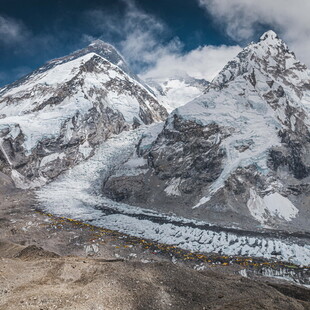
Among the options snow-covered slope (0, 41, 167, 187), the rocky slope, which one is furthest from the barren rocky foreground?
snow-covered slope (0, 41, 167, 187)

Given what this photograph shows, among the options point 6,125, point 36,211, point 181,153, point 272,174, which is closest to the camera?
point 36,211

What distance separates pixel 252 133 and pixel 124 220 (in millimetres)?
43987

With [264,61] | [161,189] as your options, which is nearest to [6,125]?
[161,189]

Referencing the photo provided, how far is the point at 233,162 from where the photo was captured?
243 ft

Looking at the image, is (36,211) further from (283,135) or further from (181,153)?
(283,135)

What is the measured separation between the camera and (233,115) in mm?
87312

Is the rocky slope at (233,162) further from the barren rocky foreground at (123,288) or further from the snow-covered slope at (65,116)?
the barren rocky foreground at (123,288)

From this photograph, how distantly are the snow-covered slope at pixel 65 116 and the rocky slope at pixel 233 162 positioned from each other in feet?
84.0

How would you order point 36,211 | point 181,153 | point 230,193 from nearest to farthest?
point 36,211
point 230,193
point 181,153

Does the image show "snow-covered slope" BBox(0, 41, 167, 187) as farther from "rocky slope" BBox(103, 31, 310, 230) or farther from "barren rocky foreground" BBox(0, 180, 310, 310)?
"barren rocky foreground" BBox(0, 180, 310, 310)

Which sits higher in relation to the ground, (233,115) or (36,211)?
(233,115)

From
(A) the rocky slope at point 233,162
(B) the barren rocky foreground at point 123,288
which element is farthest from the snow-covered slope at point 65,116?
(B) the barren rocky foreground at point 123,288

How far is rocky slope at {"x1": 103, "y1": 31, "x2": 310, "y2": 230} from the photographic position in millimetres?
64750

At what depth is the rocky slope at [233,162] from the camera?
6475cm
